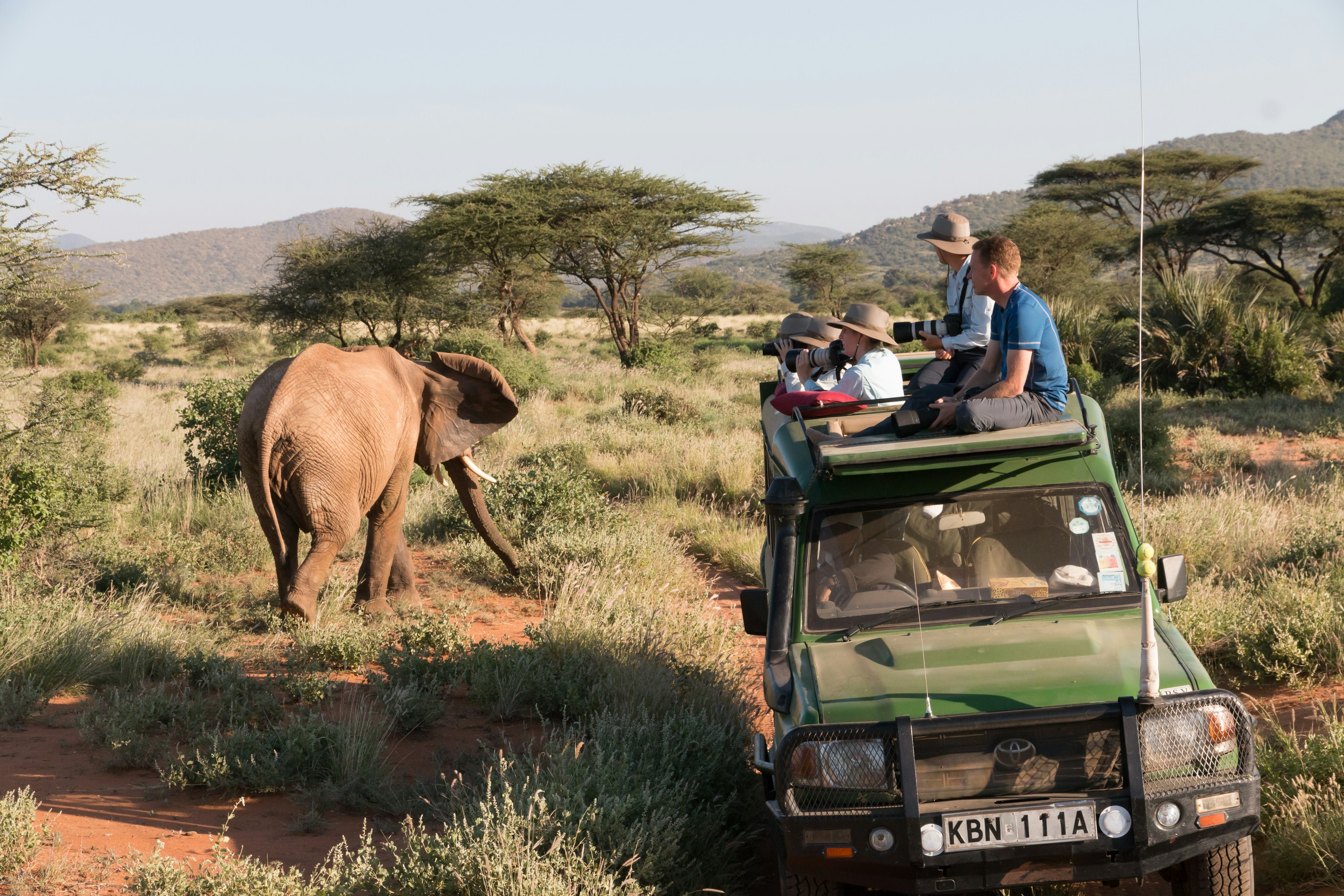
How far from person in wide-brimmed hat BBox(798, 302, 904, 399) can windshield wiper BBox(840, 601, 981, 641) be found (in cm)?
184

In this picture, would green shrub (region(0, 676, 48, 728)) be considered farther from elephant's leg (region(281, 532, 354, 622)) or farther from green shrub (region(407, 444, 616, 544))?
green shrub (region(407, 444, 616, 544))

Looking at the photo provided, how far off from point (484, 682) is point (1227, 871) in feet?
12.9

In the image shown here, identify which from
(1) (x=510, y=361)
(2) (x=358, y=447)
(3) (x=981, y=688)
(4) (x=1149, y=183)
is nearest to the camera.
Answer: (3) (x=981, y=688)

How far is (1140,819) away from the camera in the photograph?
293cm

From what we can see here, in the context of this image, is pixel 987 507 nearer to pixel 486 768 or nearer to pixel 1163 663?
pixel 1163 663

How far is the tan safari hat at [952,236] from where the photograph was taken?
19.4 feet

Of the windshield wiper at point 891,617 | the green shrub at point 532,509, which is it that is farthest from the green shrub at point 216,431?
the windshield wiper at point 891,617

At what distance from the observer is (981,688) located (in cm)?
322

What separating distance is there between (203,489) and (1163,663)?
33.8 feet

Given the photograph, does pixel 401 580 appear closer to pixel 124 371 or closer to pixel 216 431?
pixel 216 431

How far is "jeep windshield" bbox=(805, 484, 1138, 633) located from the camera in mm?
3748

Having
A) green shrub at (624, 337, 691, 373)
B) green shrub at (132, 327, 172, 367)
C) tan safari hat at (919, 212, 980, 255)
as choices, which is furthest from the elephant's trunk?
green shrub at (132, 327, 172, 367)

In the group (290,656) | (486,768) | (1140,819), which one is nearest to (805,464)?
(1140,819)

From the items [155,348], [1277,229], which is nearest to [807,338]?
[1277,229]
